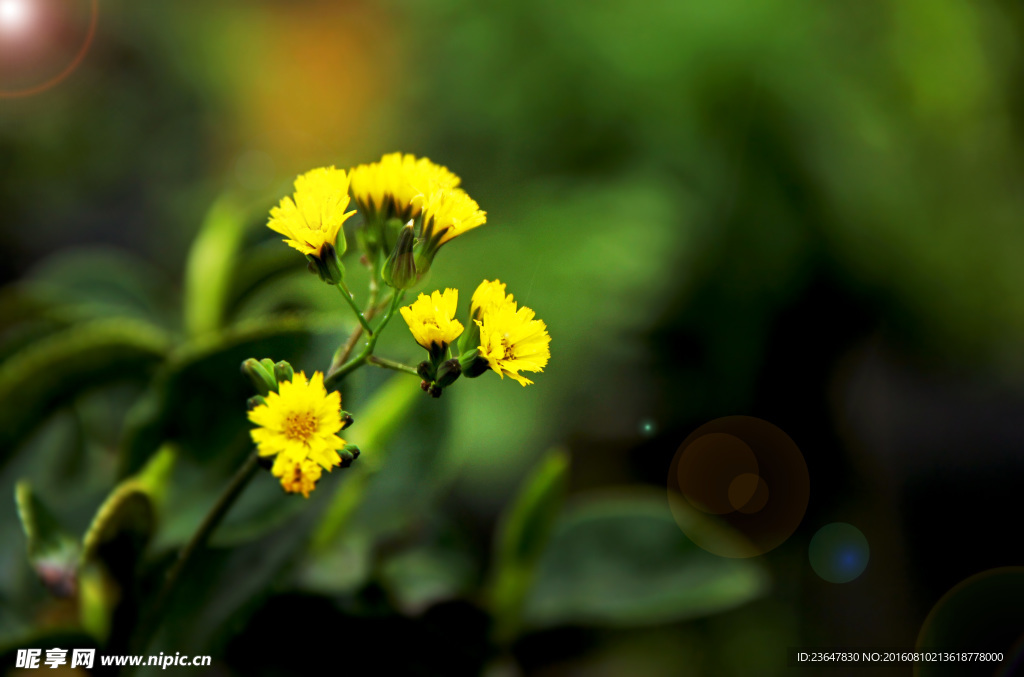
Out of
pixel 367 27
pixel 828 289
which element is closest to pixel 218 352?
pixel 828 289

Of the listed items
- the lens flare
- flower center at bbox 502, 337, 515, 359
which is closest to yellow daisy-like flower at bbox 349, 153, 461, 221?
flower center at bbox 502, 337, 515, 359

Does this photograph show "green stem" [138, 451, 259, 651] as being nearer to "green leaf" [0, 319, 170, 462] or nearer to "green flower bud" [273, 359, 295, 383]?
"green flower bud" [273, 359, 295, 383]

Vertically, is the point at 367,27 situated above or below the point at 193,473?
above

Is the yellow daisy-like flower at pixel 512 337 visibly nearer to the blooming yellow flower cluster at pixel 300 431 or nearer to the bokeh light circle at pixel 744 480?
the blooming yellow flower cluster at pixel 300 431

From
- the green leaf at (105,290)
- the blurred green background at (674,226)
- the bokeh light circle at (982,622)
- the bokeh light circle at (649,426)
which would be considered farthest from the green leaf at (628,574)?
the green leaf at (105,290)

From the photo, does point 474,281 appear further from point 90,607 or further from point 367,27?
point 367,27
